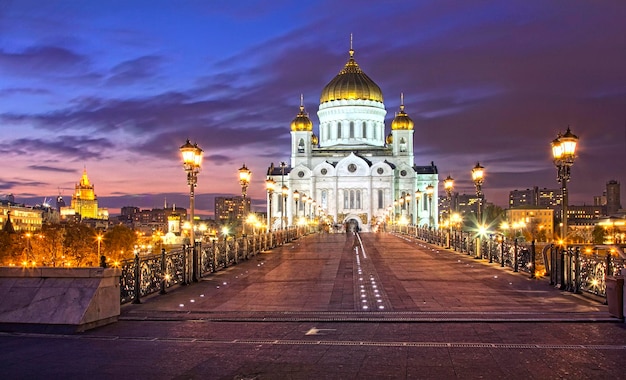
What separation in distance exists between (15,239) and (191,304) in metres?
95.8

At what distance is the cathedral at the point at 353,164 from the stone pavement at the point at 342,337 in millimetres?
99128

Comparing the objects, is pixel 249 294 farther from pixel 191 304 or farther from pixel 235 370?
pixel 235 370

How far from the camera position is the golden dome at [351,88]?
412 feet

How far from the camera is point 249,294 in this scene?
1798 cm

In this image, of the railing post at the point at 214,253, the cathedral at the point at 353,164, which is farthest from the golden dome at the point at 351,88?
the railing post at the point at 214,253

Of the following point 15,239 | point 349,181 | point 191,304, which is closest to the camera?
point 191,304

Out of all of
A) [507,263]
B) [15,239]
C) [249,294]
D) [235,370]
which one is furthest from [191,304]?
[15,239]

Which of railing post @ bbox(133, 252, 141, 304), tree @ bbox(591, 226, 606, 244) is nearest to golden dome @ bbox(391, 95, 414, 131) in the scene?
tree @ bbox(591, 226, 606, 244)

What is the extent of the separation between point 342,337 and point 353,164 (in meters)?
109

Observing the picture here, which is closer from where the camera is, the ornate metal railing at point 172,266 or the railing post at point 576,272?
the ornate metal railing at point 172,266

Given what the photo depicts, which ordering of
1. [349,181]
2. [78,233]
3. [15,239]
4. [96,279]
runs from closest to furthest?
1. [96,279]
2. [15,239]
3. [78,233]
4. [349,181]

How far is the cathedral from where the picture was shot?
4786 inches

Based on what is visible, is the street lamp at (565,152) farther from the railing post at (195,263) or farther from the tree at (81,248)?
the tree at (81,248)

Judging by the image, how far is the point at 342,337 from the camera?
12.2m
